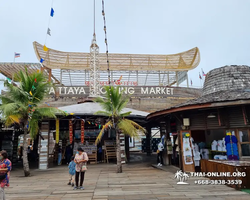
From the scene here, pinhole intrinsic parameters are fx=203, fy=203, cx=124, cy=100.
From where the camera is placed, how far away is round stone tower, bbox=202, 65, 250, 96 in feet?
35.9

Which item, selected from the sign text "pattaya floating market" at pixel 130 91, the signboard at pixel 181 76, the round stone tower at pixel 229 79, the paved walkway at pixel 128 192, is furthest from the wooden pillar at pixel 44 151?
the signboard at pixel 181 76

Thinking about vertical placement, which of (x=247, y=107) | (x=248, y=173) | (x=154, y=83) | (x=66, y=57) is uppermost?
(x=66, y=57)

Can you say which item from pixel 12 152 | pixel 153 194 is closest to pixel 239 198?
pixel 153 194

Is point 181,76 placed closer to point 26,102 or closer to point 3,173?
point 26,102

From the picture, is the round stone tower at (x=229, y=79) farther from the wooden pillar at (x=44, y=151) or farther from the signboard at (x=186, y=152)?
the wooden pillar at (x=44, y=151)

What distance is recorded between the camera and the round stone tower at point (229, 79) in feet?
35.9

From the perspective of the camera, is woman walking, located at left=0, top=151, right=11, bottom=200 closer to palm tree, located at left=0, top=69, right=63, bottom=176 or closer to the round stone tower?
palm tree, located at left=0, top=69, right=63, bottom=176

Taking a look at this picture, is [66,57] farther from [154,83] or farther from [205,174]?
[205,174]

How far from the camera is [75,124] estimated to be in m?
15.1

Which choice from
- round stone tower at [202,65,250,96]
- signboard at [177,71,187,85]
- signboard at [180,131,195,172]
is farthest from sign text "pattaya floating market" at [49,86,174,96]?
signboard at [180,131,195,172]

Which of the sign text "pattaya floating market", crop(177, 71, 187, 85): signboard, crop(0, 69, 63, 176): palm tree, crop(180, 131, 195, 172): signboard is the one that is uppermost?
crop(177, 71, 187, 85): signboard

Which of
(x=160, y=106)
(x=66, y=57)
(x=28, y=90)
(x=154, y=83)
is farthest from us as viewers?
(x=154, y=83)

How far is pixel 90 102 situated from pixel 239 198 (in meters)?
12.7

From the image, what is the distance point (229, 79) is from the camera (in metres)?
11.2
